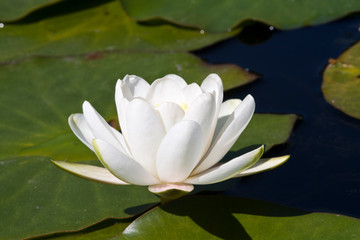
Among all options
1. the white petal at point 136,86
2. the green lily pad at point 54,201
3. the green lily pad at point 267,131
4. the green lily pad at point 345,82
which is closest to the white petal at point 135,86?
the white petal at point 136,86

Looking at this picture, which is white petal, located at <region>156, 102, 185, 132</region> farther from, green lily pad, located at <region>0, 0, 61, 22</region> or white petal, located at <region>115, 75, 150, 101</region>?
green lily pad, located at <region>0, 0, 61, 22</region>

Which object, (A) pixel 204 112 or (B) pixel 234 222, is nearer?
(A) pixel 204 112

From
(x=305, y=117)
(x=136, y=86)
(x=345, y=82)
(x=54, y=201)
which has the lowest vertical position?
(x=54, y=201)

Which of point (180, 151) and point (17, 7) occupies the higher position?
point (180, 151)

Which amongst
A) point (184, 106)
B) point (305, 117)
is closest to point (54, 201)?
point (184, 106)

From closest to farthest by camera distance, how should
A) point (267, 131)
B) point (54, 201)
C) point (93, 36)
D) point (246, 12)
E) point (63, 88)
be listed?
point (54, 201)
point (267, 131)
point (63, 88)
point (246, 12)
point (93, 36)

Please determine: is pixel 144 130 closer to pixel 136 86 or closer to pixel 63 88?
pixel 136 86

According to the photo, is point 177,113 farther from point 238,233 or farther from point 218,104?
point 238,233

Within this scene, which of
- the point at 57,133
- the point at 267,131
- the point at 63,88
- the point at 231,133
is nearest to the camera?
the point at 231,133
